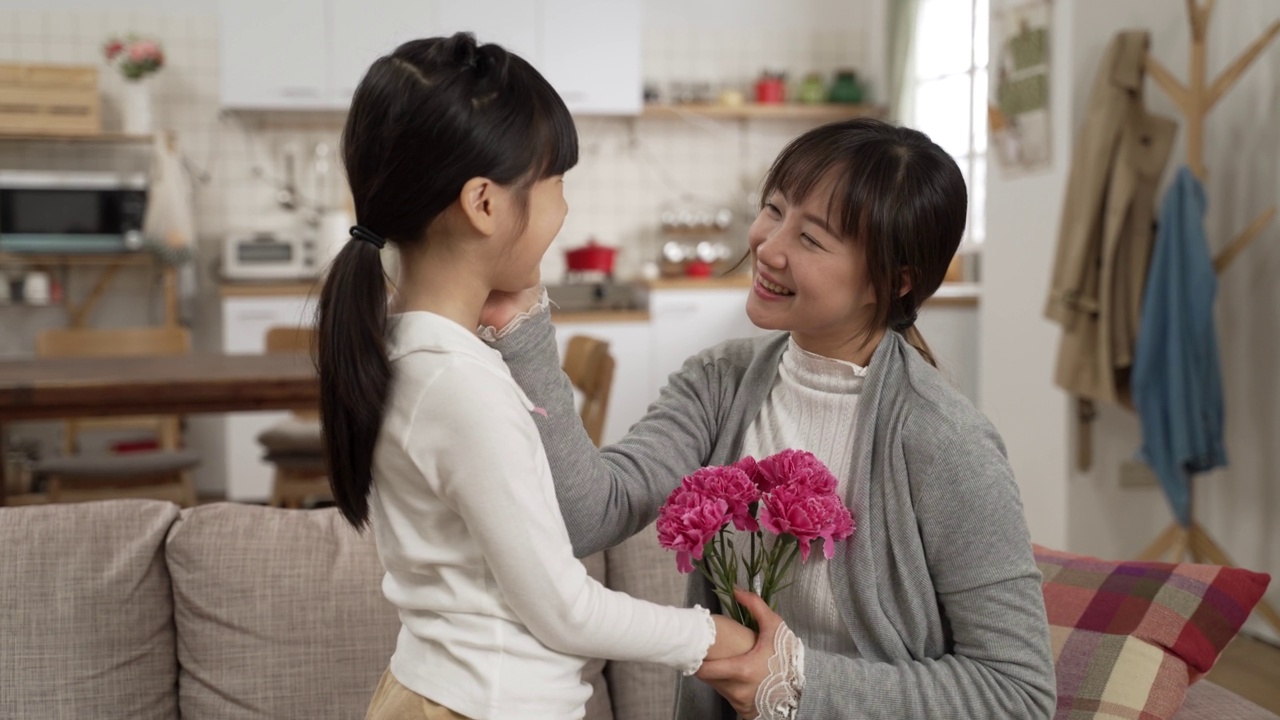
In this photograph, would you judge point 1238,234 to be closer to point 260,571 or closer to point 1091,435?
point 1091,435

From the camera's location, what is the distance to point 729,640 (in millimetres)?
1050

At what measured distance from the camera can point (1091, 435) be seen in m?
3.72

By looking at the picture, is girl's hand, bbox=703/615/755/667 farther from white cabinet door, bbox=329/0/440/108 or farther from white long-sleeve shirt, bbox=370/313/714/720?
white cabinet door, bbox=329/0/440/108

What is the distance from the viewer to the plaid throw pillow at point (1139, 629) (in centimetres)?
137

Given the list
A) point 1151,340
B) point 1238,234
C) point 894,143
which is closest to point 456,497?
point 894,143

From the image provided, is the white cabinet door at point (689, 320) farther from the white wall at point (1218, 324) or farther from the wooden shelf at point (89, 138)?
the wooden shelf at point (89, 138)

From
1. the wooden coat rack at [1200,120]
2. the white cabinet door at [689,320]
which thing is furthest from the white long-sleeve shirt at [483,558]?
the white cabinet door at [689,320]

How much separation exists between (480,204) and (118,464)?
3163mm

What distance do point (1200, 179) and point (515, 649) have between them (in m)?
2.93

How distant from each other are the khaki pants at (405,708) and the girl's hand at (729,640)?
9.3 inches

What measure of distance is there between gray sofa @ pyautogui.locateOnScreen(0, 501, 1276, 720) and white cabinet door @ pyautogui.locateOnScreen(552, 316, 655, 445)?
3.70 m

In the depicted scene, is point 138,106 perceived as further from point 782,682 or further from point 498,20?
point 782,682

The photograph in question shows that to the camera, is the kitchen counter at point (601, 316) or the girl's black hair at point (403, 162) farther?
the kitchen counter at point (601, 316)

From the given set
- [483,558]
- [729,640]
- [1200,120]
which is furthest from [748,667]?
[1200,120]
